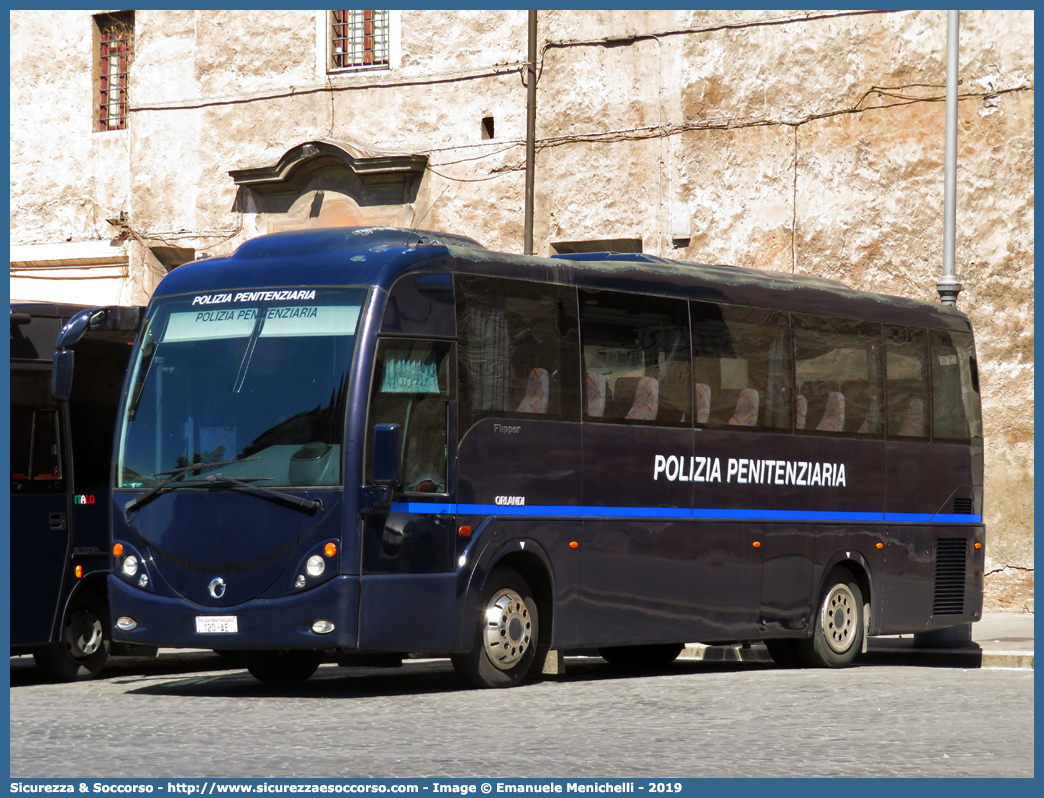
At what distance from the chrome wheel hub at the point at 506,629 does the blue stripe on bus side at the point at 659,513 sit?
625mm

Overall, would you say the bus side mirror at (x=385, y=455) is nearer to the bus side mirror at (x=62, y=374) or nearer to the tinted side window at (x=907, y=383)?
the bus side mirror at (x=62, y=374)

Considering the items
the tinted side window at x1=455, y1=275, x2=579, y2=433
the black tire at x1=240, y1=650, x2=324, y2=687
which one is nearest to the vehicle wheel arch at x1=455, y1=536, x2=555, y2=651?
the tinted side window at x1=455, y1=275, x2=579, y2=433

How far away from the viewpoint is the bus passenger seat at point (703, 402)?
1455cm

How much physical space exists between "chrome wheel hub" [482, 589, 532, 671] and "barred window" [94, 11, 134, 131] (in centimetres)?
1767

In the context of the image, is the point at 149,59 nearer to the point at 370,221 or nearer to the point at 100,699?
the point at 370,221

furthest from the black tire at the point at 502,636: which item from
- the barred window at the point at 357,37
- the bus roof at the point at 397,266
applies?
the barred window at the point at 357,37

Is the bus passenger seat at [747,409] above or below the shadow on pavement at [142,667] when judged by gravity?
above

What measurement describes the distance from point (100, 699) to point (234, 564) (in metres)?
1.31

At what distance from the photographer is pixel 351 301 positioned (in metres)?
12.2

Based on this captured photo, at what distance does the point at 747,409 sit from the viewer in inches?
592

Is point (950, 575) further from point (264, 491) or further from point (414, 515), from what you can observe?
point (264, 491)

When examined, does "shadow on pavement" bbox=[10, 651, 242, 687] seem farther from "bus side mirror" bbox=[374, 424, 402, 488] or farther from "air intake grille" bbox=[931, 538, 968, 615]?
"air intake grille" bbox=[931, 538, 968, 615]

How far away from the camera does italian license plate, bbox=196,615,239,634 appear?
11.9m

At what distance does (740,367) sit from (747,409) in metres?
0.37
